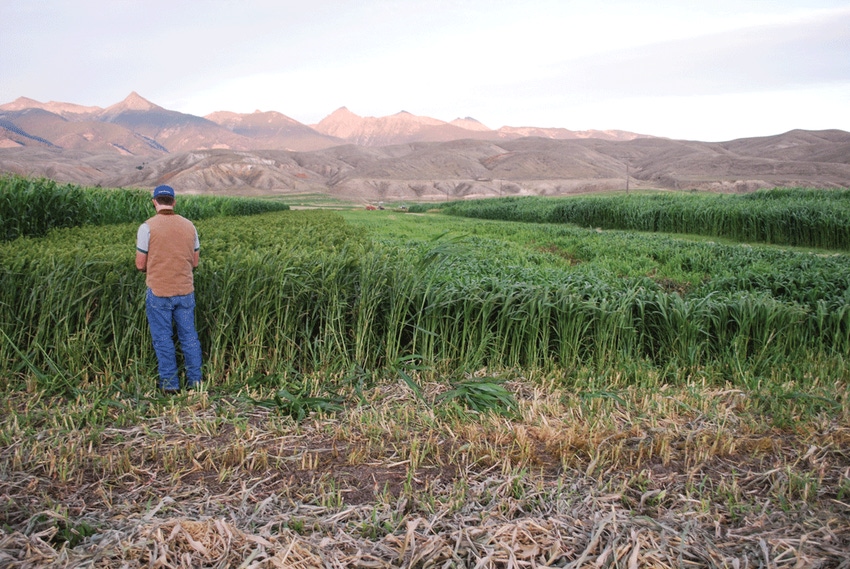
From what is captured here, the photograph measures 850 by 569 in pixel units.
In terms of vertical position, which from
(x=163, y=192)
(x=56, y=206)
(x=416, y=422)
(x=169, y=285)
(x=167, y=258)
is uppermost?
(x=163, y=192)

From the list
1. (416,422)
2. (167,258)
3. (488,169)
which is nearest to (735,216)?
(416,422)


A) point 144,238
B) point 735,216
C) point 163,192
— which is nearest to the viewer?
point 144,238

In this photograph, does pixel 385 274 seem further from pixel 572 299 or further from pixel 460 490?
pixel 460 490

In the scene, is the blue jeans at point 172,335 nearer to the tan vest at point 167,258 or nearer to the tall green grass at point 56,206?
the tan vest at point 167,258

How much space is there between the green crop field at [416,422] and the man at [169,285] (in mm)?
282

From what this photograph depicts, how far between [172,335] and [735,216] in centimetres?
2106

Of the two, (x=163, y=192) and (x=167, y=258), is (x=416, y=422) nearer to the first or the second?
(x=167, y=258)

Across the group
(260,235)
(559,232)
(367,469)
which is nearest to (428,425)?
(367,469)

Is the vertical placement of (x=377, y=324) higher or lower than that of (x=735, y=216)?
lower

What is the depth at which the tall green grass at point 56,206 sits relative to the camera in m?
11.6

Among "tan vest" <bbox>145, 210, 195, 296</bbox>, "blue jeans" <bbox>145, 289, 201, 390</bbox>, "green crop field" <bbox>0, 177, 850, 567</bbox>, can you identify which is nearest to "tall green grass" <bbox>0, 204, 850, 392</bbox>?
"green crop field" <bbox>0, 177, 850, 567</bbox>

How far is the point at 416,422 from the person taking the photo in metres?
4.11

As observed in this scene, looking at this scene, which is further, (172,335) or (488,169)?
(488,169)

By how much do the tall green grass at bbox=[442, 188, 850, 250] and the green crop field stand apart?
1239 cm
